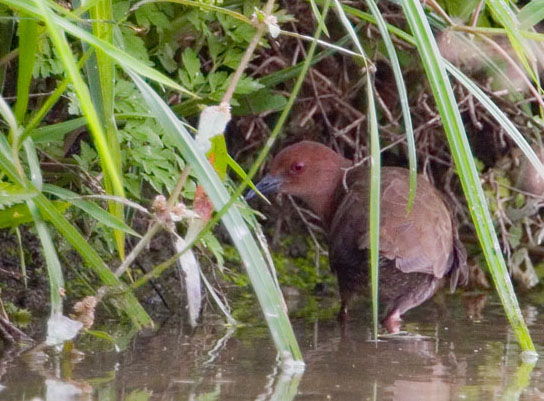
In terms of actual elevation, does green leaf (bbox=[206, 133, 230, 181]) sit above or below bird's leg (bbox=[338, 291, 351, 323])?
above

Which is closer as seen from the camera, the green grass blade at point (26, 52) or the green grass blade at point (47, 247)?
the green grass blade at point (47, 247)

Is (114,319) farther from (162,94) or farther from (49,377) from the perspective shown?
(49,377)

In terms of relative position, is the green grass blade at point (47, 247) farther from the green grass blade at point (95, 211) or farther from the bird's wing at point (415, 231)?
the bird's wing at point (415, 231)

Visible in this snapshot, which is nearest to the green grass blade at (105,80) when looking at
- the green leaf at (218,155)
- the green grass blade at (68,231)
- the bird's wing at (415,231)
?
the green grass blade at (68,231)

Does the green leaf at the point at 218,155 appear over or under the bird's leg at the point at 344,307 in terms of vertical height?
over

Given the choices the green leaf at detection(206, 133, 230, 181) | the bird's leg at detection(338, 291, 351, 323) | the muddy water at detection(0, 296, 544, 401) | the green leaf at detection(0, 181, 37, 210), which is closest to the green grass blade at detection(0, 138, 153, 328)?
the green leaf at detection(0, 181, 37, 210)

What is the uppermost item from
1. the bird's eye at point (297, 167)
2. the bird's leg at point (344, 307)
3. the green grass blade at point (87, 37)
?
the bird's eye at point (297, 167)

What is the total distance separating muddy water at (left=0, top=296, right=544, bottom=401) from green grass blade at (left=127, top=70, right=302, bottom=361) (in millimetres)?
258

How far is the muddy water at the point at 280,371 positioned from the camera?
2896 millimetres

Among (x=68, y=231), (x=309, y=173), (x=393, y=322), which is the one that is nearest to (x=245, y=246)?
(x=68, y=231)

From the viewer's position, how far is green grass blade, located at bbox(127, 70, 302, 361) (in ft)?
8.58

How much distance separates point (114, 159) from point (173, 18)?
3.31ft

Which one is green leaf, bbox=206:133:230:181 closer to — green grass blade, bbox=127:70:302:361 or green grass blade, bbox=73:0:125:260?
green grass blade, bbox=127:70:302:361

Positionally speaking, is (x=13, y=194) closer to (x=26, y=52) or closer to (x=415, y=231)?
(x=26, y=52)
